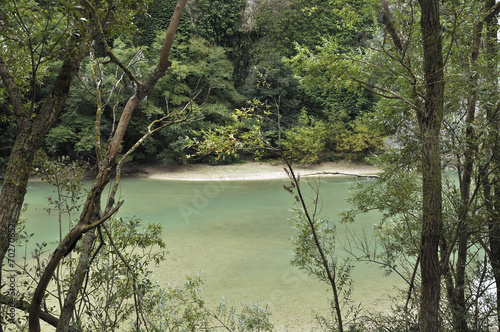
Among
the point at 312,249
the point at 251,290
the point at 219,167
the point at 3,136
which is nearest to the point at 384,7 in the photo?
the point at 312,249

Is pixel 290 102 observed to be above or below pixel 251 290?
above

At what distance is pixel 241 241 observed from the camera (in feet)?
23.7

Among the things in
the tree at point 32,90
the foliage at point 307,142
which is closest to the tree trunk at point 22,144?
the tree at point 32,90

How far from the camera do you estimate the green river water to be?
15.7 feet

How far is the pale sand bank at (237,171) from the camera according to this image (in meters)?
15.6

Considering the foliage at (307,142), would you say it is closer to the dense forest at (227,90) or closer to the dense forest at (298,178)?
the dense forest at (227,90)

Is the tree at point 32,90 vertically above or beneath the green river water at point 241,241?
above

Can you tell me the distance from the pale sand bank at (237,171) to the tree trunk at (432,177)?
12541 millimetres

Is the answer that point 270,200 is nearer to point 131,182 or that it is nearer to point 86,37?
point 131,182

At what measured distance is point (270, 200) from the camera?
11.2 metres

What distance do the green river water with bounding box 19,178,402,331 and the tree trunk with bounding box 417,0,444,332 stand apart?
62.0 inches

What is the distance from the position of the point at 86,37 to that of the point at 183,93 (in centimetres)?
1598

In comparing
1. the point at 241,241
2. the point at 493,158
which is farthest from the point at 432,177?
the point at 241,241

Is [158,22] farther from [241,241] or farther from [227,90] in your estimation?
[241,241]
